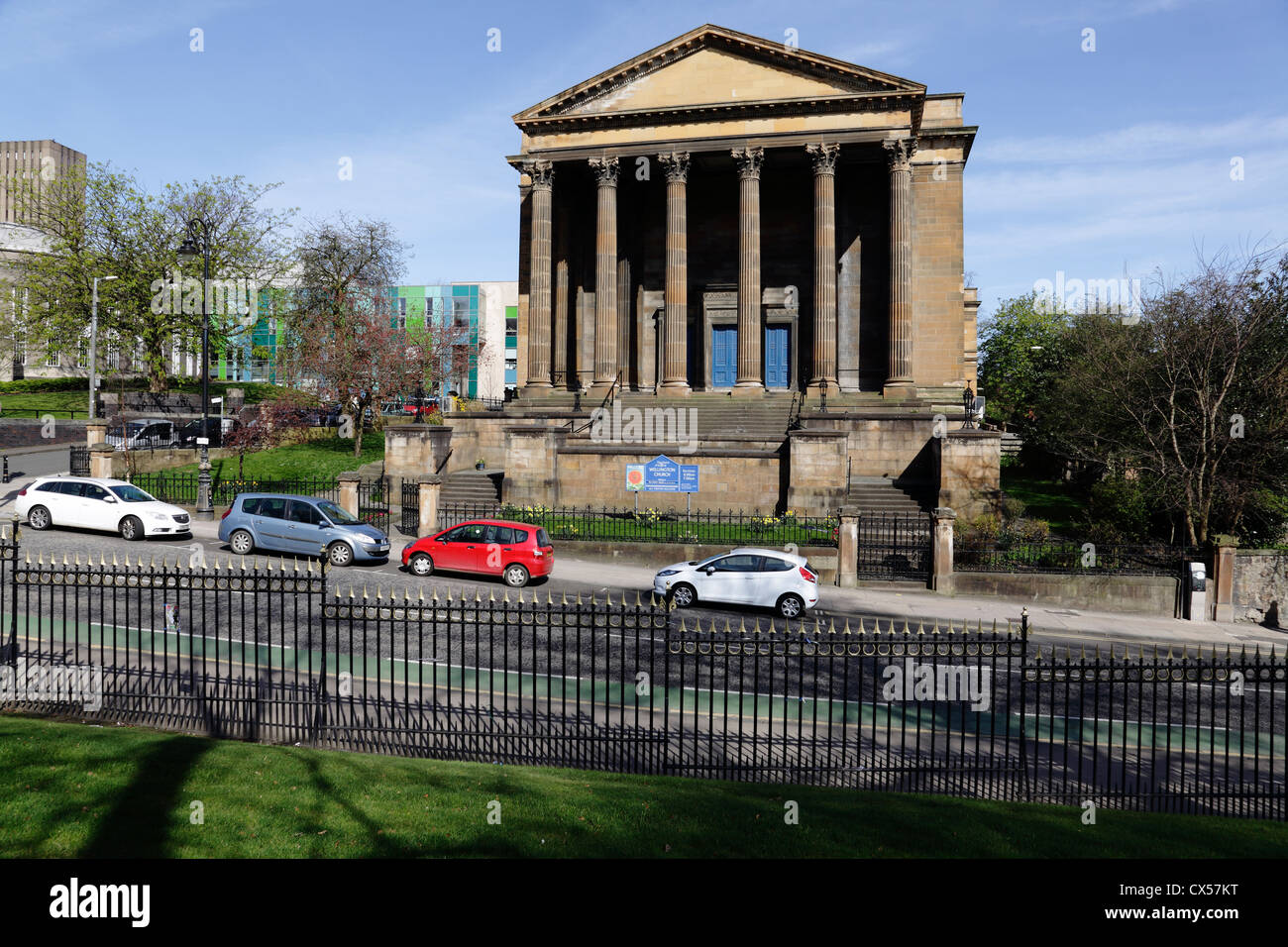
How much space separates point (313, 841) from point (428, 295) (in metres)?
112

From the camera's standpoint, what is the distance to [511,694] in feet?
36.9

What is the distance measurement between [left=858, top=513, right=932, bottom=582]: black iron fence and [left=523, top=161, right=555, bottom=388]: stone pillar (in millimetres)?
17288

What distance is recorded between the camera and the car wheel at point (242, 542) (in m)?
20.3

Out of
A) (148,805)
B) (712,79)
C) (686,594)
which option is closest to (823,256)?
(712,79)

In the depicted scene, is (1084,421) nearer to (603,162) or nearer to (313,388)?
(603,162)

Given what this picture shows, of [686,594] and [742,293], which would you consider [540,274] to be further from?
[686,594]

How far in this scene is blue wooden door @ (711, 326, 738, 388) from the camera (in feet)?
125

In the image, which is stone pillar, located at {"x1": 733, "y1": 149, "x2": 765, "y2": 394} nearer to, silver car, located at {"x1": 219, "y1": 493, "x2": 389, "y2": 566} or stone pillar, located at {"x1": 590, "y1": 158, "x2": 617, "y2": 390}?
stone pillar, located at {"x1": 590, "y1": 158, "x2": 617, "y2": 390}

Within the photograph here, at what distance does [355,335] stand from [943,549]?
34.6 metres

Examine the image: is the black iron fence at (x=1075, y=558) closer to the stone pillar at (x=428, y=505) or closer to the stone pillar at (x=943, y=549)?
the stone pillar at (x=943, y=549)

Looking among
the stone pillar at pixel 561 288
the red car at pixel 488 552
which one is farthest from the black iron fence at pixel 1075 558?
the stone pillar at pixel 561 288

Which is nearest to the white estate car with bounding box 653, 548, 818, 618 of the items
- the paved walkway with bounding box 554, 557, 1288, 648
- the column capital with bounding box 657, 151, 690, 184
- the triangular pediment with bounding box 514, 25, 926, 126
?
the paved walkway with bounding box 554, 557, 1288, 648

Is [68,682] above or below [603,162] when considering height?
below
